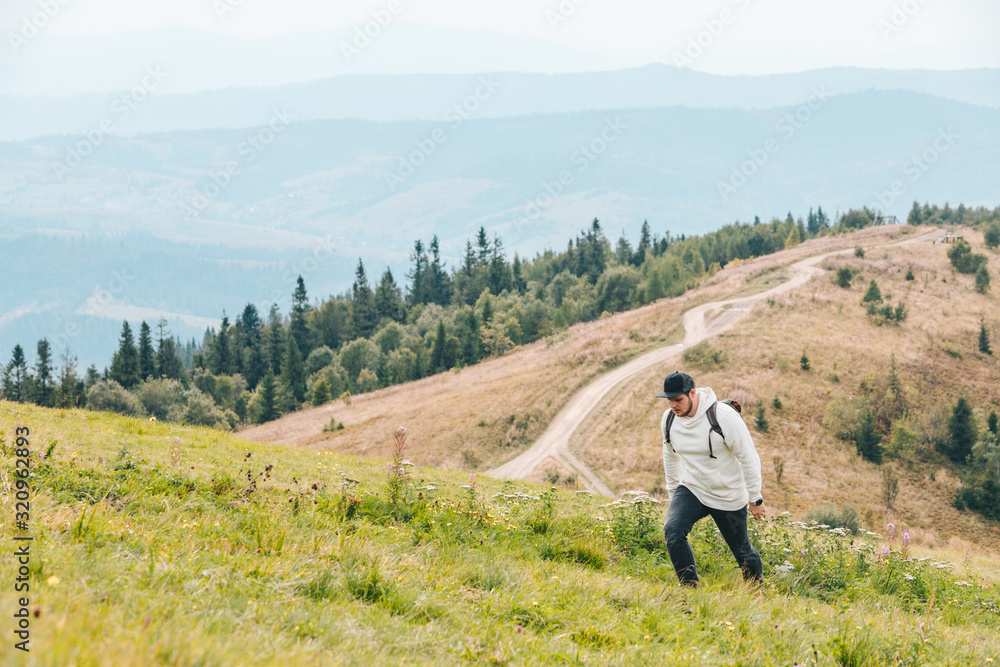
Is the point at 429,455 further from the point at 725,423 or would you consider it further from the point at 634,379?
the point at 725,423

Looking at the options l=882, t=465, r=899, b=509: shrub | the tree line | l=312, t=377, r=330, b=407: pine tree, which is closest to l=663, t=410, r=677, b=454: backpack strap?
l=882, t=465, r=899, b=509: shrub

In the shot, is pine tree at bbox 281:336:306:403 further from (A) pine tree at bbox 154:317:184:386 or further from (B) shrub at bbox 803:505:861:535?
(B) shrub at bbox 803:505:861:535

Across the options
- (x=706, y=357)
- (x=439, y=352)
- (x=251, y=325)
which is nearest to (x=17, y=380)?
(x=251, y=325)

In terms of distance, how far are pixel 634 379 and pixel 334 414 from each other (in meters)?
28.1

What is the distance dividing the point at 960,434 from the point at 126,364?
109 meters

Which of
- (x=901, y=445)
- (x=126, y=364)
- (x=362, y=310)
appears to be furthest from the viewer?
(x=362, y=310)

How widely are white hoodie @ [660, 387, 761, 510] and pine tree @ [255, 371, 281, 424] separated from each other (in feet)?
265

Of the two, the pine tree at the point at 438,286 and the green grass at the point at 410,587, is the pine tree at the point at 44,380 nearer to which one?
the pine tree at the point at 438,286

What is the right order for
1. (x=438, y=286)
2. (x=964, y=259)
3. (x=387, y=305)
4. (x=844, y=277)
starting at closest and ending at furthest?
(x=844, y=277) < (x=964, y=259) < (x=387, y=305) < (x=438, y=286)

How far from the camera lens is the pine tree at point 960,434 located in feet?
110

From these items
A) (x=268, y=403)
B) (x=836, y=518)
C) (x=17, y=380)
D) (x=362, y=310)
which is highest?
(x=362, y=310)

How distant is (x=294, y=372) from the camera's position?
103 m

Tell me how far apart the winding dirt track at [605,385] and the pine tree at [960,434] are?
55.2ft

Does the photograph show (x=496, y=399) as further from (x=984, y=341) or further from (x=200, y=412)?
(x=200, y=412)
